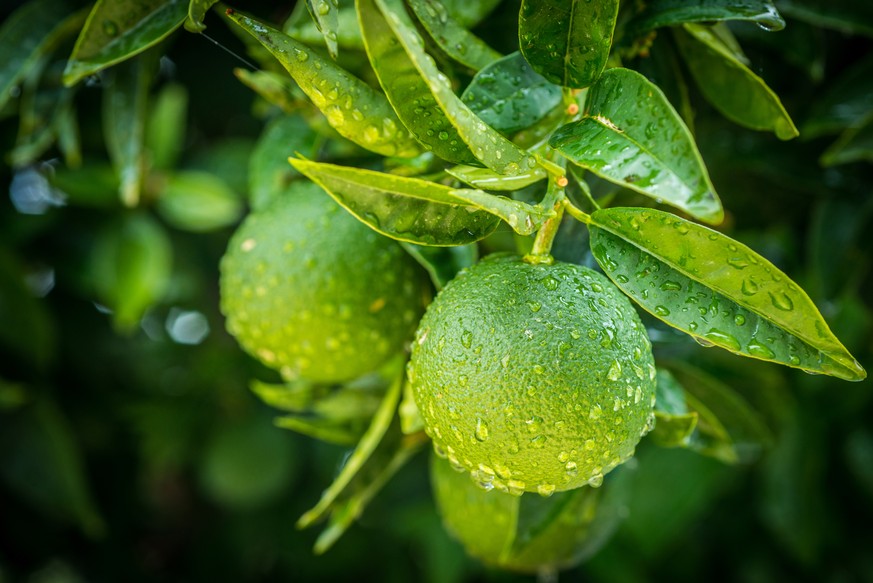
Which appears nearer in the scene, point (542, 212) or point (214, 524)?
point (542, 212)

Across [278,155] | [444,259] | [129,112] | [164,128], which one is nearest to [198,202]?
[164,128]

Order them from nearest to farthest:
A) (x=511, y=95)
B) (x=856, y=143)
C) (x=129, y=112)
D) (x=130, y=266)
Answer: (x=511, y=95) < (x=856, y=143) < (x=129, y=112) < (x=130, y=266)

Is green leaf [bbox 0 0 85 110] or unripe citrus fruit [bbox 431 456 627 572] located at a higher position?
green leaf [bbox 0 0 85 110]

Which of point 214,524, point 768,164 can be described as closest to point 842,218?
point 768,164

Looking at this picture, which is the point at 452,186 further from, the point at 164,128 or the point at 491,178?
the point at 164,128

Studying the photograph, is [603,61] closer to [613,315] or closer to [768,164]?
[613,315]

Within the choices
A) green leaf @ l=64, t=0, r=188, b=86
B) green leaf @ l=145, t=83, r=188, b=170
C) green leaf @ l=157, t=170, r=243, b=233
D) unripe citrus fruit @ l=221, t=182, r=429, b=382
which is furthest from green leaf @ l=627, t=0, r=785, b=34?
green leaf @ l=145, t=83, r=188, b=170

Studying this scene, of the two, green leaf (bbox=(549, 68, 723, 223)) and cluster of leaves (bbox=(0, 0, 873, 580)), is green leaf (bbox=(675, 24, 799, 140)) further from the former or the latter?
green leaf (bbox=(549, 68, 723, 223))
